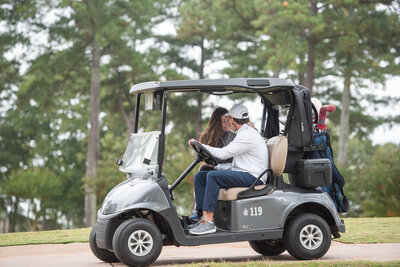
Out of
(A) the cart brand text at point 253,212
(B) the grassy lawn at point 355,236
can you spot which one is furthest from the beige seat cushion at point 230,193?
(B) the grassy lawn at point 355,236

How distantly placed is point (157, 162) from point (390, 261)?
262 cm

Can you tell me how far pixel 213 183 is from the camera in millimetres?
7309

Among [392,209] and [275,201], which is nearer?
[275,201]

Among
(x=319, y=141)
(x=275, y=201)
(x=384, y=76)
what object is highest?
(x=384, y=76)

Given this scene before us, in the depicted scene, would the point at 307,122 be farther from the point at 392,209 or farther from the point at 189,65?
the point at 189,65

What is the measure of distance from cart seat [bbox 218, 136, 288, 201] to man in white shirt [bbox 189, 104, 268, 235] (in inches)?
2.3

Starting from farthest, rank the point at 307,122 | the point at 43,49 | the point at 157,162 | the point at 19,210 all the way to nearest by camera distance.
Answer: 1. the point at 19,210
2. the point at 43,49
3. the point at 307,122
4. the point at 157,162

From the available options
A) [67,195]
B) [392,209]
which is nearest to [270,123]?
[392,209]

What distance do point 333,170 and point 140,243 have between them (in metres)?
2.54

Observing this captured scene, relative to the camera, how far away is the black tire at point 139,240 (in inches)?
274

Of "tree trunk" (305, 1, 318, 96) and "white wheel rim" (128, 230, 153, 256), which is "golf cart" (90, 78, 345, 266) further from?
"tree trunk" (305, 1, 318, 96)

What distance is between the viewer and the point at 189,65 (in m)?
35.1

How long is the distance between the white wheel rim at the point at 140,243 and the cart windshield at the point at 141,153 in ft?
2.40

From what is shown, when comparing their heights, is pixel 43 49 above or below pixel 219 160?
above
